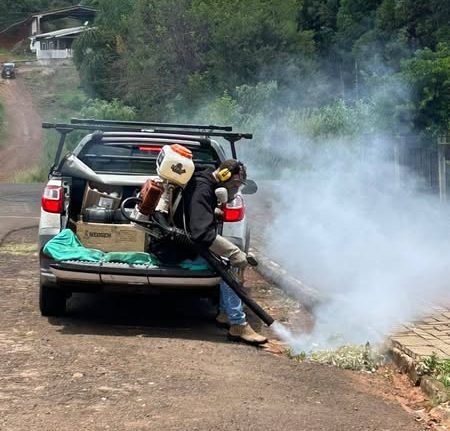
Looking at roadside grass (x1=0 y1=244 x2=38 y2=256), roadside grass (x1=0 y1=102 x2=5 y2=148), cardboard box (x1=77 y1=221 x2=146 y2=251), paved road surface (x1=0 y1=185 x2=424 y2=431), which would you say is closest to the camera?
paved road surface (x1=0 y1=185 x2=424 y2=431)

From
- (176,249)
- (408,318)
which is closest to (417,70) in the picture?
(408,318)

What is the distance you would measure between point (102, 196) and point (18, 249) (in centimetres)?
425

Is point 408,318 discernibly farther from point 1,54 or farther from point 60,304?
point 1,54

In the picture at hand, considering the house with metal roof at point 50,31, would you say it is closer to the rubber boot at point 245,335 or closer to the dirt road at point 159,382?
the dirt road at point 159,382

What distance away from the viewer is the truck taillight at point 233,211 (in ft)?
21.4

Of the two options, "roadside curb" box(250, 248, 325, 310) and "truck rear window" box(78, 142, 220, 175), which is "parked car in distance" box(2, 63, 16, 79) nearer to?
"roadside curb" box(250, 248, 325, 310)

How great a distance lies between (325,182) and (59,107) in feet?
138

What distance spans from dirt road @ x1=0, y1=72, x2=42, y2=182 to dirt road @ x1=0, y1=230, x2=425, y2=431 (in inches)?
1222

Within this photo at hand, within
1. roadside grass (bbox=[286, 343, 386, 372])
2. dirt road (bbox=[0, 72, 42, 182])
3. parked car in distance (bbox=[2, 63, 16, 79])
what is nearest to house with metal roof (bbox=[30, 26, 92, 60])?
parked car in distance (bbox=[2, 63, 16, 79])

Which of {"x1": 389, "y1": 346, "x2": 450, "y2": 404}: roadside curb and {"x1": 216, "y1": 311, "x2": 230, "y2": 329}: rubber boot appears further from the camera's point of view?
{"x1": 216, "y1": 311, "x2": 230, "y2": 329}: rubber boot

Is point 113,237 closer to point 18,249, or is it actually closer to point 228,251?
point 228,251

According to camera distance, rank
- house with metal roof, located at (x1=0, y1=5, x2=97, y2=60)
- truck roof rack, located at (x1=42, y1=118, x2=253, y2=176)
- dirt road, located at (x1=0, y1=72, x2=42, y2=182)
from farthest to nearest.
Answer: house with metal roof, located at (x1=0, y1=5, x2=97, y2=60), dirt road, located at (x1=0, y1=72, x2=42, y2=182), truck roof rack, located at (x1=42, y1=118, x2=253, y2=176)

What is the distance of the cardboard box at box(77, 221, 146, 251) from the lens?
255 inches

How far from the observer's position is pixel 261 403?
15.7 feet
